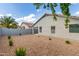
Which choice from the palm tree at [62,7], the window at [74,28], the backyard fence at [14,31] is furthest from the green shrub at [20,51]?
the window at [74,28]

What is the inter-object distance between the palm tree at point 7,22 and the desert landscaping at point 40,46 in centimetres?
21

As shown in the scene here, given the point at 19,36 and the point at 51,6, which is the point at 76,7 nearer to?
the point at 51,6

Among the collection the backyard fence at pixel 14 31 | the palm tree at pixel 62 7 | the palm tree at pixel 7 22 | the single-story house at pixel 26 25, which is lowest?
the backyard fence at pixel 14 31

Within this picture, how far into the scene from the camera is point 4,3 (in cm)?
712

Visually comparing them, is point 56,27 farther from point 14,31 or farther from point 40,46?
point 14,31

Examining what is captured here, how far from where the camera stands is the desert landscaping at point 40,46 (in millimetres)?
7160

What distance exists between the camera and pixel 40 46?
23.7ft

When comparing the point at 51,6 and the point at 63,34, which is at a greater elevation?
the point at 51,6

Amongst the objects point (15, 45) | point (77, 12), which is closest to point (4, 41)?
point (15, 45)

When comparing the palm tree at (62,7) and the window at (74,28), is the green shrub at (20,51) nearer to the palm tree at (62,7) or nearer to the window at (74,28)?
the palm tree at (62,7)

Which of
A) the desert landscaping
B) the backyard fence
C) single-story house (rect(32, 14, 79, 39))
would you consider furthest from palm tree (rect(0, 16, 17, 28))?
single-story house (rect(32, 14, 79, 39))

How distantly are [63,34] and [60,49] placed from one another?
26cm

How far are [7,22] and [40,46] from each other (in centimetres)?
70

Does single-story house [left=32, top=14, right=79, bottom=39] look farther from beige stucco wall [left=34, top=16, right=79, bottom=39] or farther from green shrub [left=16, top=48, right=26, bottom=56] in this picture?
green shrub [left=16, top=48, right=26, bottom=56]
